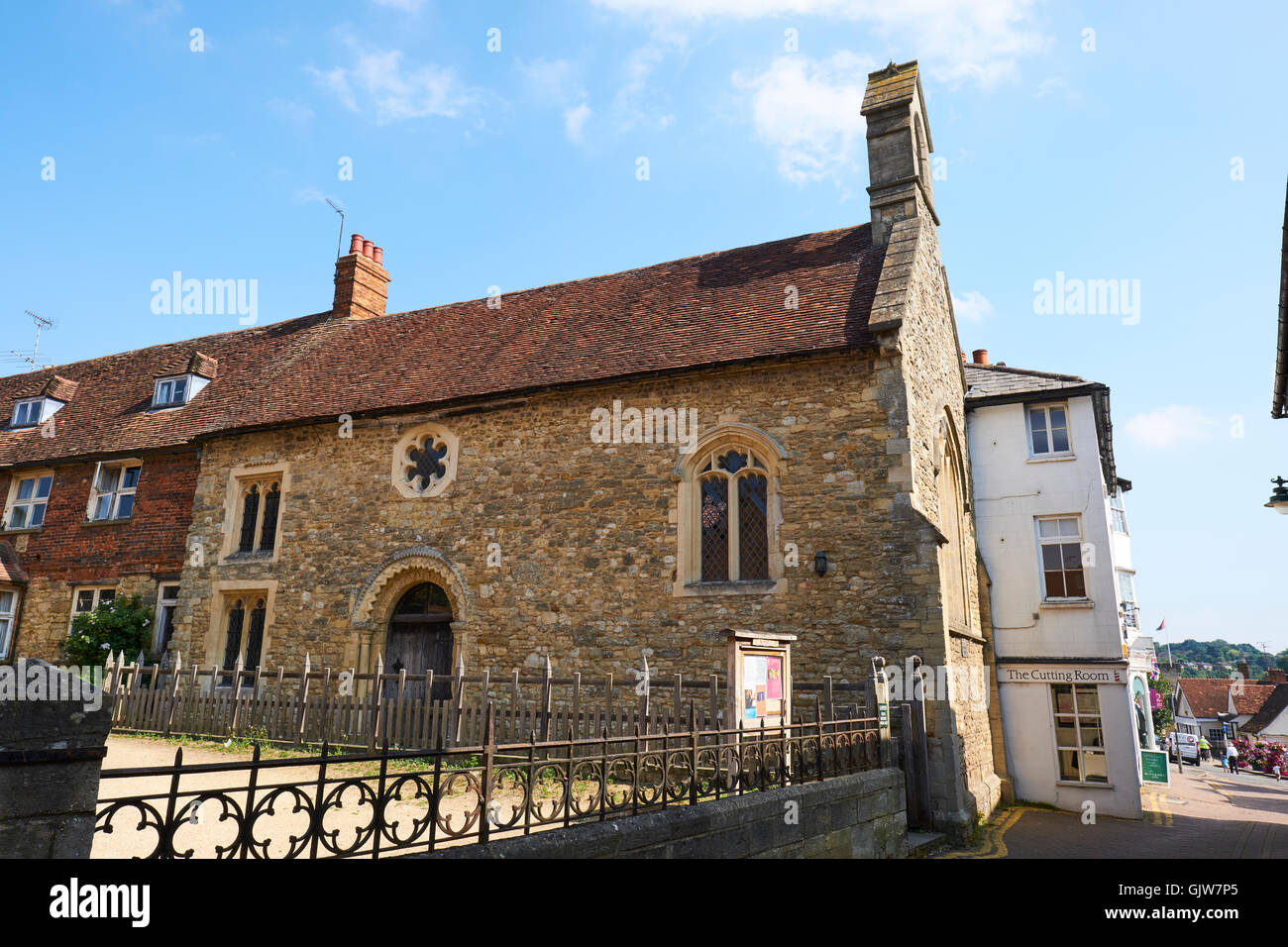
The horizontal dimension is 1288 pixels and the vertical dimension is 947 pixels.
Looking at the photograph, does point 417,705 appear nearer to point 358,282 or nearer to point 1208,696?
point 358,282

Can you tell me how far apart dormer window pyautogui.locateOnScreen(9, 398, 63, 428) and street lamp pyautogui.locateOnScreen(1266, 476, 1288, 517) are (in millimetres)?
26841

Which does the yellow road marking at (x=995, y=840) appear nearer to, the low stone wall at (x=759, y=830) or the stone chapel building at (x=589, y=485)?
the stone chapel building at (x=589, y=485)

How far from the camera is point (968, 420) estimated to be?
688 inches

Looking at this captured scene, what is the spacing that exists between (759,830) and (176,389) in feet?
63.5

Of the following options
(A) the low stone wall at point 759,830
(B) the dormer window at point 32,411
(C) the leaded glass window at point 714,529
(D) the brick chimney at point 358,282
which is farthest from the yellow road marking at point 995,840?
(B) the dormer window at point 32,411

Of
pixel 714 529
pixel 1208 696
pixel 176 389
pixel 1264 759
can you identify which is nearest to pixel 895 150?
pixel 714 529

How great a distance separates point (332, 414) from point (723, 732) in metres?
12.0

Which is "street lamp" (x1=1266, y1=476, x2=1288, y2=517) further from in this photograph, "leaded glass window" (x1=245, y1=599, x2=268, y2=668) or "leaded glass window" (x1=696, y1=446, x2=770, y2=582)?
"leaded glass window" (x1=245, y1=599, x2=268, y2=668)

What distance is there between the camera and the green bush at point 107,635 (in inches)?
627

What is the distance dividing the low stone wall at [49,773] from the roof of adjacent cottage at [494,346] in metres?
10.3

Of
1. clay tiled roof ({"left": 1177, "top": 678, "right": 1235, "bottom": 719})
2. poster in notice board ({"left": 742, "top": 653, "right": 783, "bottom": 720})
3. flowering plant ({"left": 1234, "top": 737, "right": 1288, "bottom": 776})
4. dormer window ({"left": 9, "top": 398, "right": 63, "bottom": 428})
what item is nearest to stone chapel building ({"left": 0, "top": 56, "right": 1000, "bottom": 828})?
dormer window ({"left": 9, "top": 398, "right": 63, "bottom": 428})

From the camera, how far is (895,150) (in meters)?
14.7
